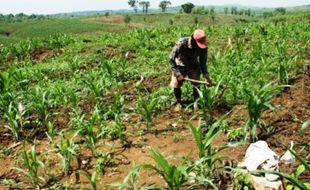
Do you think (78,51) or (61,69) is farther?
(78,51)

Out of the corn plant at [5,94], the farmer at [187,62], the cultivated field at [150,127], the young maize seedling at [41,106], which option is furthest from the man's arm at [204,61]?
the corn plant at [5,94]

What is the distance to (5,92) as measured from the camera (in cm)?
623

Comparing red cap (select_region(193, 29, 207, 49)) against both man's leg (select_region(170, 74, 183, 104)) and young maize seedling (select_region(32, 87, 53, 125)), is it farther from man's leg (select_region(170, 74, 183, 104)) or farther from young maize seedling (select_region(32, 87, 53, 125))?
young maize seedling (select_region(32, 87, 53, 125))

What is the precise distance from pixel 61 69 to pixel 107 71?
2176mm

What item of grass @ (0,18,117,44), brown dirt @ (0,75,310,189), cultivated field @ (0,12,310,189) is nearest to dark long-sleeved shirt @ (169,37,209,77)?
cultivated field @ (0,12,310,189)

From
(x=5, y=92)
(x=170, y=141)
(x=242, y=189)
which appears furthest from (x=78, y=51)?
(x=242, y=189)

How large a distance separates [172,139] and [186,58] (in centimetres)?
143

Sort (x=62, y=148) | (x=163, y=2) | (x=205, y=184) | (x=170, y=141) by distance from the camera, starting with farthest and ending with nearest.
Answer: (x=163, y=2)
(x=170, y=141)
(x=62, y=148)
(x=205, y=184)

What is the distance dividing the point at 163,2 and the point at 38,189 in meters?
126

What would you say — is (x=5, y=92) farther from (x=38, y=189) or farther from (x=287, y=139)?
(x=287, y=139)

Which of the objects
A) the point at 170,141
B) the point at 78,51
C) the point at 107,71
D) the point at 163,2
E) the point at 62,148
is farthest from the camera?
the point at 163,2

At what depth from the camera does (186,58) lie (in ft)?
20.4

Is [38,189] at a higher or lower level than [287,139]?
lower

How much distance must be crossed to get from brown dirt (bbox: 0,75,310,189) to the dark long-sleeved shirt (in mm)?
633
